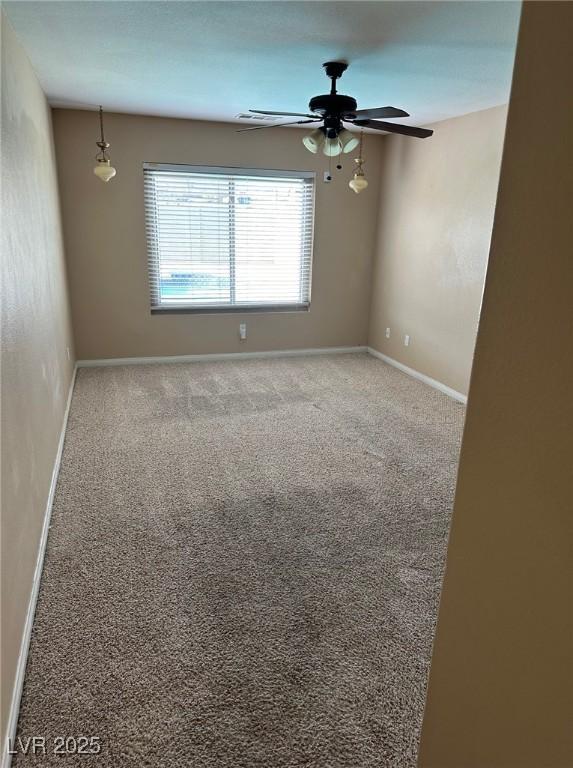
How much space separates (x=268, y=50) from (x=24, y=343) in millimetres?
2046

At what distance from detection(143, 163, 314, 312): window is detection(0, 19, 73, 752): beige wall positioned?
145 centimetres

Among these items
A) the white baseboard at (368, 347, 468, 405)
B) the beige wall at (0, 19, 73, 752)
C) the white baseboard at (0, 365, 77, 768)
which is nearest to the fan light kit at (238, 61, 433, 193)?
the beige wall at (0, 19, 73, 752)

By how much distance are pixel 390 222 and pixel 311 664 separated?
15.9 feet

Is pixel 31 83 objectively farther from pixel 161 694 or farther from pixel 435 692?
pixel 435 692

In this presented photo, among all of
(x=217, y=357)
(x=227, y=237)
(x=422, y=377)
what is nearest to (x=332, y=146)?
(x=227, y=237)

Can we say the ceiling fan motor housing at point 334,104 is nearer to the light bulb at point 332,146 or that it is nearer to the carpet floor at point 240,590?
the light bulb at point 332,146

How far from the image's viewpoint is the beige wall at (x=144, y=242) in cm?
486

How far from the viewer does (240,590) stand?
2160 mm

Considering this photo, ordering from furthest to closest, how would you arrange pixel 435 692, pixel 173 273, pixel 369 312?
1. pixel 369 312
2. pixel 173 273
3. pixel 435 692

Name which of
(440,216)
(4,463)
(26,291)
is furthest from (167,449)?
(440,216)

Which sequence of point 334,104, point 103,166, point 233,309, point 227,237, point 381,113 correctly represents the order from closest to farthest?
point 381,113 < point 334,104 < point 103,166 < point 227,237 < point 233,309

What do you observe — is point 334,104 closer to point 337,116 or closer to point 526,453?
point 337,116

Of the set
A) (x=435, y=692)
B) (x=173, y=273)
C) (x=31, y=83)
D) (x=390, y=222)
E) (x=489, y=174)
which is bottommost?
(x=435, y=692)

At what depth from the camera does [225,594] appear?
2.13 metres
